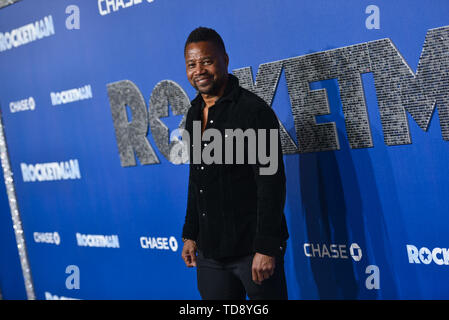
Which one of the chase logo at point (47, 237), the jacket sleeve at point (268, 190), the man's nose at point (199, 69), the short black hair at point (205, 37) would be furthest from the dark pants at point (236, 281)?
the chase logo at point (47, 237)

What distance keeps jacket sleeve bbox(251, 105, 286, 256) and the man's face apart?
0.75ft

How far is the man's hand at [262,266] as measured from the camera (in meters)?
2.02

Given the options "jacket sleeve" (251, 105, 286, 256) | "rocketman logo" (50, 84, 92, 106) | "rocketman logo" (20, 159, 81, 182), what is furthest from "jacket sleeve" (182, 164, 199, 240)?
"rocketman logo" (20, 159, 81, 182)

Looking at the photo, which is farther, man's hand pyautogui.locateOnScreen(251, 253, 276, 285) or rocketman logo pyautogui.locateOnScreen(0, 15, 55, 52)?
rocketman logo pyautogui.locateOnScreen(0, 15, 55, 52)

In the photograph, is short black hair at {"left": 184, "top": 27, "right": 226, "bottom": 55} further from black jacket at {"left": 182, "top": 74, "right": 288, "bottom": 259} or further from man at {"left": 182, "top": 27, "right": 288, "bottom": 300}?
black jacket at {"left": 182, "top": 74, "right": 288, "bottom": 259}

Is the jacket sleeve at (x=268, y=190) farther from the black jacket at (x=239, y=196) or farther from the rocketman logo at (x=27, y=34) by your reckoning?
the rocketman logo at (x=27, y=34)

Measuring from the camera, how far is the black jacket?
203 cm

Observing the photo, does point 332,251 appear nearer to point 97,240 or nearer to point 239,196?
point 239,196

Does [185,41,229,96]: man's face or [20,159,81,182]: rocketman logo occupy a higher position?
[185,41,229,96]: man's face

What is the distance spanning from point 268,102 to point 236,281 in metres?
1.06

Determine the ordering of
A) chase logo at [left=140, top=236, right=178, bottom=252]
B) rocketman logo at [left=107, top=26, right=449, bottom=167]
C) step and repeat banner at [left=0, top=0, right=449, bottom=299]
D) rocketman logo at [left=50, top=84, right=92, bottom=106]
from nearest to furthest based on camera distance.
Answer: rocketman logo at [left=107, top=26, right=449, bottom=167] < step and repeat banner at [left=0, top=0, right=449, bottom=299] < chase logo at [left=140, top=236, right=178, bottom=252] < rocketman logo at [left=50, top=84, right=92, bottom=106]

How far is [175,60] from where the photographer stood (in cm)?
320
